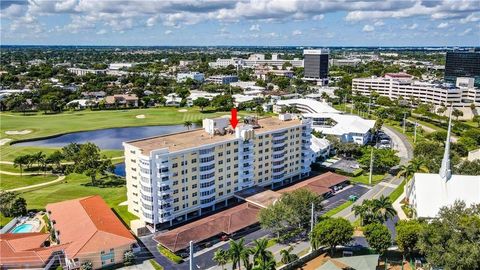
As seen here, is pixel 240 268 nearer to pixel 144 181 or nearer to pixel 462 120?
pixel 144 181

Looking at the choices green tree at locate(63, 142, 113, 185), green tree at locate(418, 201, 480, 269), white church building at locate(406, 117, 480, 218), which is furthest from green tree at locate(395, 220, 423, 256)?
green tree at locate(63, 142, 113, 185)

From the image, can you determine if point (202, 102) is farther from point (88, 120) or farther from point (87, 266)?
point (87, 266)

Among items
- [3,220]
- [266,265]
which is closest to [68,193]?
[3,220]

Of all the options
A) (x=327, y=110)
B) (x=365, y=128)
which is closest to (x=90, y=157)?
(x=365, y=128)

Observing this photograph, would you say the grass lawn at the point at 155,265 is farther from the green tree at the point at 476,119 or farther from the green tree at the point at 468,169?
the green tree at the point at 476,119

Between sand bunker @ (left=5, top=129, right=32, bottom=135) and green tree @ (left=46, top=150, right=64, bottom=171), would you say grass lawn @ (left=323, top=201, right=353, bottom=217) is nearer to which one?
green tree @ (left=46, top=150, right=64, bottom=171)

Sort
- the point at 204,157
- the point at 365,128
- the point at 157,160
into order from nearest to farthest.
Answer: the point at 157,160 < the point at 204,157 < the point at 365,128
